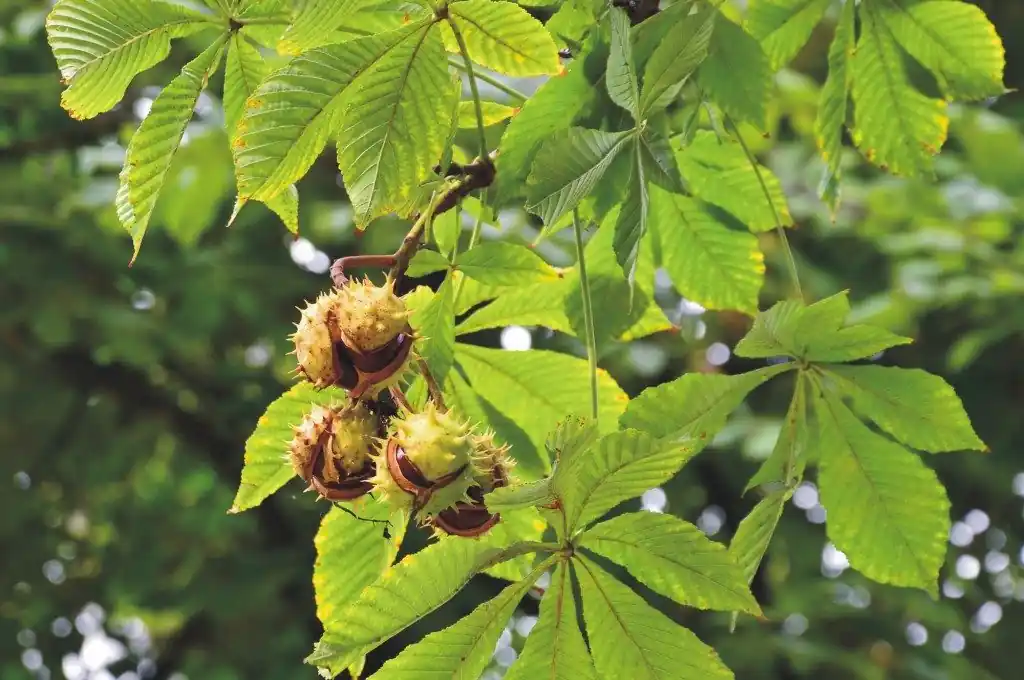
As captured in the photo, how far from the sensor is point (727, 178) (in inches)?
54.0

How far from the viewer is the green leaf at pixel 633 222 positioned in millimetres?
1008

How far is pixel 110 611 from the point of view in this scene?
372 centimetres

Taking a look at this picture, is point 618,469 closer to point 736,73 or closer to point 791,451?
point 791,451

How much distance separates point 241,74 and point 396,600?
55 centimetres

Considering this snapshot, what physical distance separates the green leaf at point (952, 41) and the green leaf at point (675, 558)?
0.72 m

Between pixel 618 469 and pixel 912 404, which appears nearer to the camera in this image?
pixel 618 469

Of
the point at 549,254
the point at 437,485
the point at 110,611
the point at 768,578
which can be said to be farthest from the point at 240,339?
the point at 437,485

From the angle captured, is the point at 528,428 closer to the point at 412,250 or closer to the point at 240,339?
the point at 412,250

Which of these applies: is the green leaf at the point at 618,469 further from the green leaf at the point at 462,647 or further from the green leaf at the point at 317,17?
the green leaf at the point at 317,17

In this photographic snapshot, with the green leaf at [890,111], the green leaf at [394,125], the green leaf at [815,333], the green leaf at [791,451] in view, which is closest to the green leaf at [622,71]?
the green leaf at [394,125]

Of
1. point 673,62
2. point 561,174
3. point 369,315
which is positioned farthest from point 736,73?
point 369,315

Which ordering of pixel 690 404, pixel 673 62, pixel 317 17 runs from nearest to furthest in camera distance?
pixel 317 17 < pixel 673 62 < pixel 690 404

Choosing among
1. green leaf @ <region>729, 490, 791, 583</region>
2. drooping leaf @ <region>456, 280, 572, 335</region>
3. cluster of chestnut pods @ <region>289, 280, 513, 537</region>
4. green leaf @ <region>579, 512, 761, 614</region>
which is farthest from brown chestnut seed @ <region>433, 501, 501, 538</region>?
drooping leaf @ <region>456, 280, 572, 335</region>

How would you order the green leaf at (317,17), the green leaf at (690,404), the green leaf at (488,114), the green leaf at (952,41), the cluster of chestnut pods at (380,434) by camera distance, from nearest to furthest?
the green leaf at (317,17), the cluster of chestnut pods at (380,434), the green leaf at (690,404), the green leaf at (488,114), the green leaf at (952,41)
